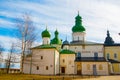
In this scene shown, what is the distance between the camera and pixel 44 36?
150 feet

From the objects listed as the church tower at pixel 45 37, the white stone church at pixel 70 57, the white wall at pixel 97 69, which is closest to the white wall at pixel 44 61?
the white stone church at pixel 70 57

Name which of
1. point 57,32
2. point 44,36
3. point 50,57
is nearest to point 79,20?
point 57,32

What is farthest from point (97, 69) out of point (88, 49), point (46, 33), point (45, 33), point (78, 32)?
point (45, 33)

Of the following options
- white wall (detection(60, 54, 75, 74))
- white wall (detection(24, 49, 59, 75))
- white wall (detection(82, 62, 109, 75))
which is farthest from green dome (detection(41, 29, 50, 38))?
white wall (detection(82, 62, 109, 75))

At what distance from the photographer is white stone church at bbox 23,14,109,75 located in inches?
1655

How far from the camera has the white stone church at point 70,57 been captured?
1655 inches

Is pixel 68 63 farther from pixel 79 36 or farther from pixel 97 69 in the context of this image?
pixel 79 36

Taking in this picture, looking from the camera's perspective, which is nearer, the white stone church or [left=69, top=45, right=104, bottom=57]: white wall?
the white stone church

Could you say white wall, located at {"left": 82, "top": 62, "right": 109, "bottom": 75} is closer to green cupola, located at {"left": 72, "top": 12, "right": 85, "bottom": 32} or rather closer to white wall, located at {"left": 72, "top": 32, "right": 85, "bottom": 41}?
white wall, located at {"left": 72, "top": 32, "right": 85, "bottom": 41}

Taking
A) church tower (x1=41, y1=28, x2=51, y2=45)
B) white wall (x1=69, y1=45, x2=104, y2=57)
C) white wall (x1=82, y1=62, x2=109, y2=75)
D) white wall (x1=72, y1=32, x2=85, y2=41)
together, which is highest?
white wall (x1=72, y1=32, x2=85, y2=41)

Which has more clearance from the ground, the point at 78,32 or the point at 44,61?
the point at 78,32

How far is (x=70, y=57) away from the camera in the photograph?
46406 millimetres

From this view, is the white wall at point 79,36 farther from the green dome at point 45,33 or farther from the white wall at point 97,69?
the green dome at point 45,33

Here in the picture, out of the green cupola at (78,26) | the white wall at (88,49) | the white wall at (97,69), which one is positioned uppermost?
the green cupola at (78,26)
